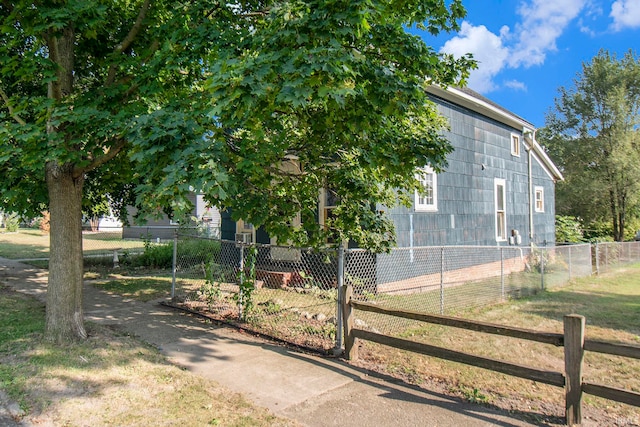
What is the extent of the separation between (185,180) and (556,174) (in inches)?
800

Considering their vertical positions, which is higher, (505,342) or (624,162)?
(624,162)

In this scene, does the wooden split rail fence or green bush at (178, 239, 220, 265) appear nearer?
the wooden split rail fence

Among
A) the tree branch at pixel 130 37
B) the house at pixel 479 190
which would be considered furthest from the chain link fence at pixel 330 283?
the tree branch at pixel 130 37

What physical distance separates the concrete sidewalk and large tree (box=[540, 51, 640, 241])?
25028 millimetres

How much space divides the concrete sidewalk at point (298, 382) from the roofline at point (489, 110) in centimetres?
773

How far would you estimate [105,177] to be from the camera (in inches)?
290

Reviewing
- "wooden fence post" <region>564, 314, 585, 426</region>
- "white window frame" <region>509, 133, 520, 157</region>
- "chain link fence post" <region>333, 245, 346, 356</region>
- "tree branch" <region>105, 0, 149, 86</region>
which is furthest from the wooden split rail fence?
"white window frame" <region>509, 133, 520, 157</region>

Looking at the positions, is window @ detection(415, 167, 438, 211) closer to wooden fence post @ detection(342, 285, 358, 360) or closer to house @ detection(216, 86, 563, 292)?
house @ detection(216, 86, 563, 292)

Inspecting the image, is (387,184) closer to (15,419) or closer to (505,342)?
(505,342)

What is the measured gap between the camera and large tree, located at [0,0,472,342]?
11.7 feet

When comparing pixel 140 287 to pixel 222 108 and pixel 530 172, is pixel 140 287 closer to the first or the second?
pixel 222 108

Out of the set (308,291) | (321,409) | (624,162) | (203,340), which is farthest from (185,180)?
(624,162)

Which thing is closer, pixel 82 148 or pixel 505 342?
pixel 82 148

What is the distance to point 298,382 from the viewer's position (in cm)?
450
